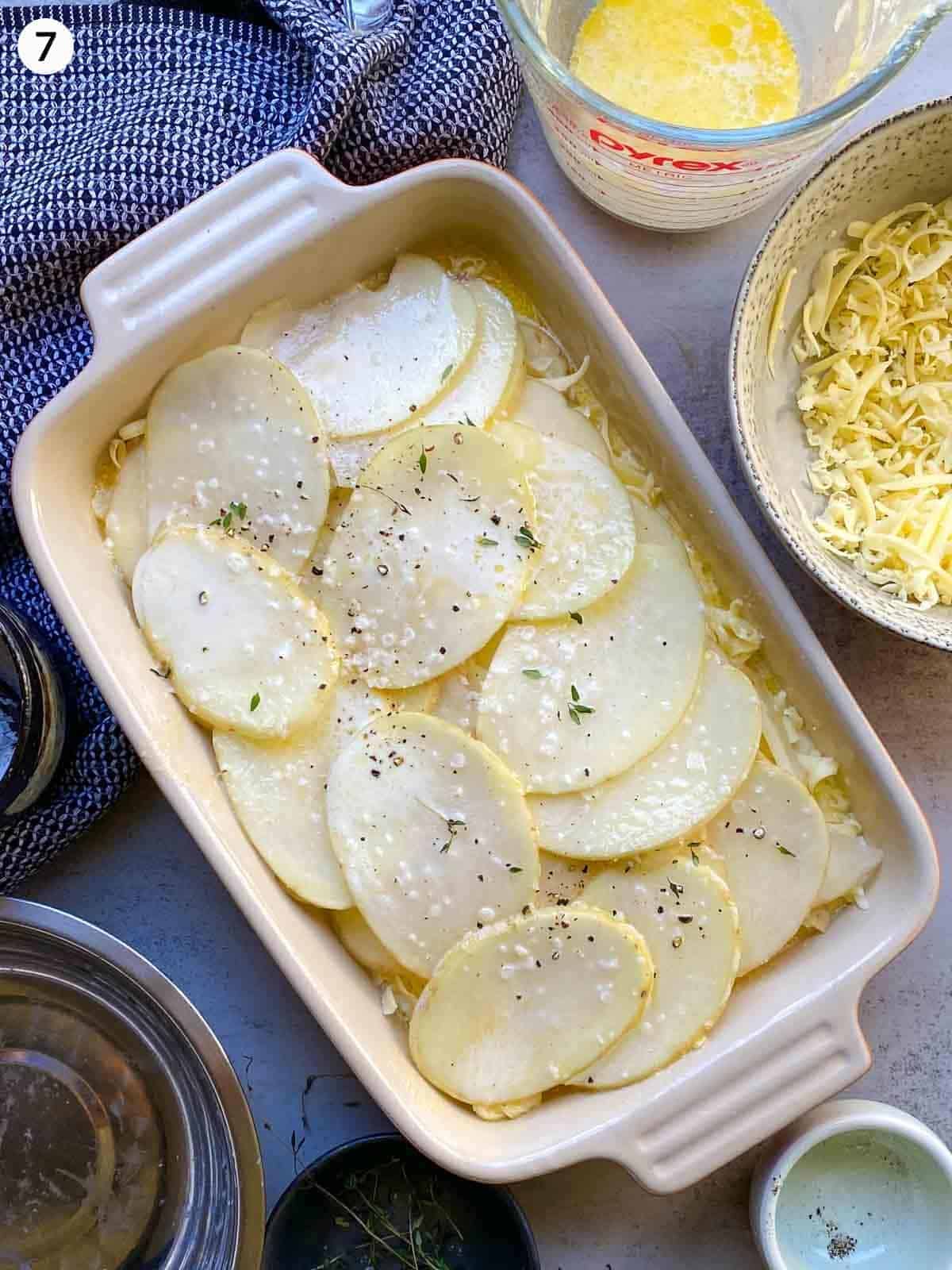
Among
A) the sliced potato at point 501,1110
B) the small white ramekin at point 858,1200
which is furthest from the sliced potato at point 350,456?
the small white ramekin at point 858,1200

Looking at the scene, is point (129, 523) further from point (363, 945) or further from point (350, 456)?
point (363, 945)

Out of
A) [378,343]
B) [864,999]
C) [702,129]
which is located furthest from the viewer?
[864,999]

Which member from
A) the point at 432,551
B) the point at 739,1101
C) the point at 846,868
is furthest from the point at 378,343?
the point at 739,1101

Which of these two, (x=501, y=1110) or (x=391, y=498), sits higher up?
(x=391, y=498)

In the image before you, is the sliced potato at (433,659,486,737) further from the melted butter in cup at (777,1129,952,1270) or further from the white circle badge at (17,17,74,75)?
the white circle badge at (17,17,74,75)

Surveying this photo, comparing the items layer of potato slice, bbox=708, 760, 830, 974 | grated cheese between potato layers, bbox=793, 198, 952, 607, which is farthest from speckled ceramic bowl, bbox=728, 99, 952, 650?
layer of potato slice, bbox=708, 760, 830, 974
